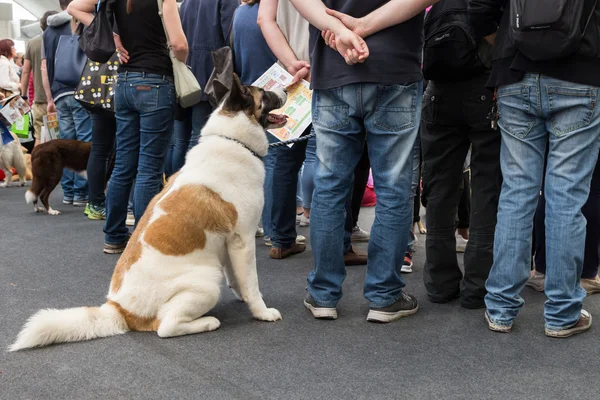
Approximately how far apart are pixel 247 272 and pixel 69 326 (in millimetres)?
771

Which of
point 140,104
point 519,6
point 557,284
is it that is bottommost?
point 557,284

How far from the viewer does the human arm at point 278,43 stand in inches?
127

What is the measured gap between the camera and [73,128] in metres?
6.37

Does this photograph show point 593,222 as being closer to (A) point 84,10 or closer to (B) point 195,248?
(B) point 195,248

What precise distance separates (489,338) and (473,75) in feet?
3.78

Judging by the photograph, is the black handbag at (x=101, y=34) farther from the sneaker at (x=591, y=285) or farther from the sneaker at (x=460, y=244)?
the sneaker at (x=591, y=285)

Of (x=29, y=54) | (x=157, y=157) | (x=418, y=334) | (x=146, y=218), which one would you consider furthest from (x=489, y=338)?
(x=29, y=54)

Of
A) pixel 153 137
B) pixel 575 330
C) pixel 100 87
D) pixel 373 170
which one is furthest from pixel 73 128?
pixel 575 330

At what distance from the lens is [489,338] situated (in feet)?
8.09

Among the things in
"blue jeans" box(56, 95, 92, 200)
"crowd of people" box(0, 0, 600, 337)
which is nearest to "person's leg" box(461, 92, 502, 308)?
"crowd of people" box(0, 0, 600, 337)

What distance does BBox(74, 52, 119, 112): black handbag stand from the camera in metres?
4.10

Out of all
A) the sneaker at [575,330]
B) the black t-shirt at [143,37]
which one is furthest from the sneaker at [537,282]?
the black t-shirt at [143,37]

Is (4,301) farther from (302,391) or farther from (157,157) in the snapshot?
(302,391)

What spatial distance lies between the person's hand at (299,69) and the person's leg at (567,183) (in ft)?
4.33
